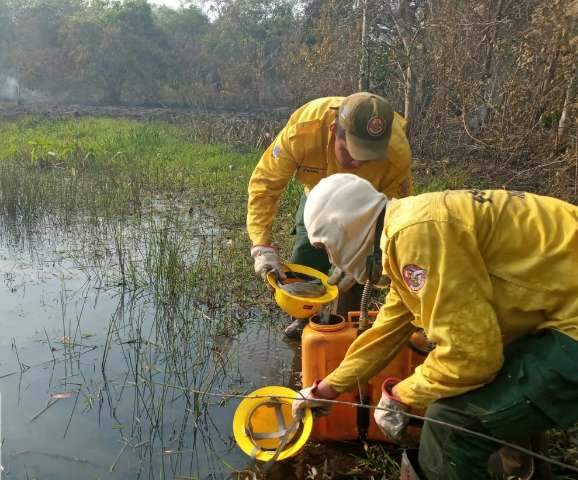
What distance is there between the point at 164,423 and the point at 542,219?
2.09 meters

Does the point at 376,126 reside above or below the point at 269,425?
above

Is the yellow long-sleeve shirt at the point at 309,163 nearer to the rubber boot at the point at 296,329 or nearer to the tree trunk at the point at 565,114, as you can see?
the rubber boot at the point at 296,329

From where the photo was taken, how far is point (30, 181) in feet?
25.1

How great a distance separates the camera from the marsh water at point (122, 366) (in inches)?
105

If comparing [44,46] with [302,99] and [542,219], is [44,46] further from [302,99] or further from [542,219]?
[542,219]

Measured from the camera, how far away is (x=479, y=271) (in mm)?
1661

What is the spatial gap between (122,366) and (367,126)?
203cm

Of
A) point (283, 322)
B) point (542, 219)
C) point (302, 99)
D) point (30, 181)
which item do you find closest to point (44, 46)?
point (302, 99)

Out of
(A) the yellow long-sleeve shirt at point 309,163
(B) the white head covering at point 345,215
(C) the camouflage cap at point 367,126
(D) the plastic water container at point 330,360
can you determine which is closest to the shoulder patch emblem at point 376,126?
(C) the camouflage cap at point 367,126

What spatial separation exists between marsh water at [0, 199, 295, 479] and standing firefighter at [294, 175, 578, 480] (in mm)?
1173

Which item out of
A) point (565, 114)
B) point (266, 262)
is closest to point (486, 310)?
point (266, 262)

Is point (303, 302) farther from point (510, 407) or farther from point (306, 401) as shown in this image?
point (510, 407)

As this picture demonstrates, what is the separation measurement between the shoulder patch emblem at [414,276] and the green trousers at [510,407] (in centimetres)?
41

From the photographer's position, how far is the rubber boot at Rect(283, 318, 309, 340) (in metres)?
3.82
